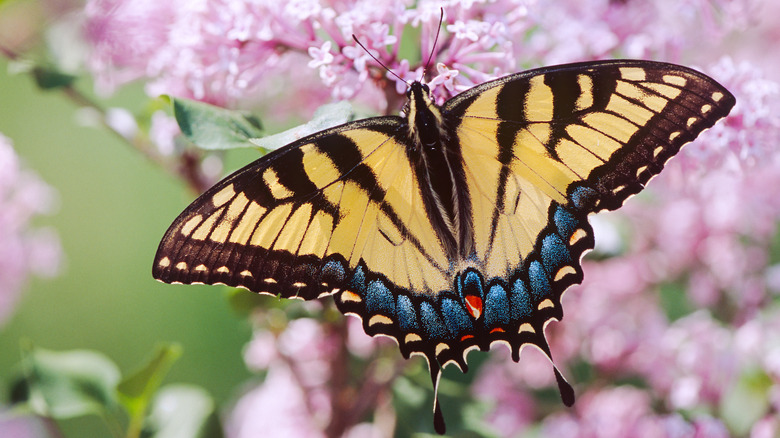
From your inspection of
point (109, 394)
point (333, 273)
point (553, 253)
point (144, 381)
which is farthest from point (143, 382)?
point (553, 253)

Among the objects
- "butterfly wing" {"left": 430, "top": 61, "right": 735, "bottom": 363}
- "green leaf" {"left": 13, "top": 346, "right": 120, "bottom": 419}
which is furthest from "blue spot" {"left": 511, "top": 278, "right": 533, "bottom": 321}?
"green leaf" {"left": 13, "top": 346, "right": 120, "bottom": 419}

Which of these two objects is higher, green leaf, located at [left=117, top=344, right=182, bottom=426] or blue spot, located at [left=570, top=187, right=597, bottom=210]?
blue spot, located at [left=570, top=187, right=597, bottom=210]

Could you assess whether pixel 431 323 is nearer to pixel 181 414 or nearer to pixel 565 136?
pixel 565 136

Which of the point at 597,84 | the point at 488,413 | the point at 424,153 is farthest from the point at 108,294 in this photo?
the point at 597,84

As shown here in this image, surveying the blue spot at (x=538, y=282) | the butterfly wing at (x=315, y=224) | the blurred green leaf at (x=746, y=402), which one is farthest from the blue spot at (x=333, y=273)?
the blurred green leaf at (x=746, y=402)

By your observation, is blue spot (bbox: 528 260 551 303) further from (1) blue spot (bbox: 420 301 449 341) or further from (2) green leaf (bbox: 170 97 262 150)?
(2) green leaf (bbox: 170 97 262 150)

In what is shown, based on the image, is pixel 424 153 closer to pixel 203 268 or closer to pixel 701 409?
pixel 203 268

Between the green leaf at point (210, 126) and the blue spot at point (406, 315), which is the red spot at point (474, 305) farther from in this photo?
the green leaf at point (210, 126)
